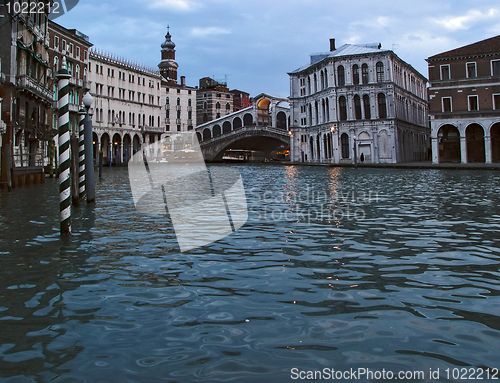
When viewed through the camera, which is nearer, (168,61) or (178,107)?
(178,107)

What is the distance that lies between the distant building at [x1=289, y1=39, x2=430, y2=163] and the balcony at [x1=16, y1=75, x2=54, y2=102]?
2681cm

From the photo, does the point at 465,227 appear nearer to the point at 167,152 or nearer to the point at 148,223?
the point at 148,223

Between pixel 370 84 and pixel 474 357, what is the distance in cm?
4825

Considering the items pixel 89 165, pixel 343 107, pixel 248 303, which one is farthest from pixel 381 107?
pixel 248 303

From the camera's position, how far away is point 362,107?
160 ft

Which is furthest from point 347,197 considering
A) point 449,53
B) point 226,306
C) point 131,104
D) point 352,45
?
point 131,104

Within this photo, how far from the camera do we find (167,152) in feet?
241

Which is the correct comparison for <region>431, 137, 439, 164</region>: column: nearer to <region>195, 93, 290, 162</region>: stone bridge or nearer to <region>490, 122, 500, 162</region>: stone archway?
<region>490, 122, 500, 162</region>: stone archway

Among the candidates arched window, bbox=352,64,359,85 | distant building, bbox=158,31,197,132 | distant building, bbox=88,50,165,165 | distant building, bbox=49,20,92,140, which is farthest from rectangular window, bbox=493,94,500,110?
distant building, bbox=158,31,197,132

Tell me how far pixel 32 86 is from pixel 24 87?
65.2 inches

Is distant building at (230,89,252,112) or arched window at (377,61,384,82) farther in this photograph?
distant building at (230,89,252,112)

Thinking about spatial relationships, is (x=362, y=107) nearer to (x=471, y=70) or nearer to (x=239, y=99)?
(x=471, y=70)

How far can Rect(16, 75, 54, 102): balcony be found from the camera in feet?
87.6

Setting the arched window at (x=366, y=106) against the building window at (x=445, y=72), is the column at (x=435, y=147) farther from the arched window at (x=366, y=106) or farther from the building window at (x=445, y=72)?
the arched window at (x=366, y=106)
